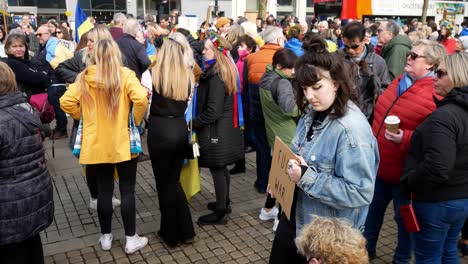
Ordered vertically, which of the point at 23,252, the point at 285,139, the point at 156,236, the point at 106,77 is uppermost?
the point at 106,77

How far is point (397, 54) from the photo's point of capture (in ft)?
19.9

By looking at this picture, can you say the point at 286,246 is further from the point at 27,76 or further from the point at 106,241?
the point at 27,76

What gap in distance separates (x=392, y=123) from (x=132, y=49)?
452 cm

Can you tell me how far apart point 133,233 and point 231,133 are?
54.8 inches

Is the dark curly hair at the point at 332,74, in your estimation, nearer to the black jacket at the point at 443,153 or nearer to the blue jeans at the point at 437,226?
the black jacket at the point at 443,153

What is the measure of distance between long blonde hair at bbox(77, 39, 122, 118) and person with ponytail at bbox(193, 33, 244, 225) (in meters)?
0.92

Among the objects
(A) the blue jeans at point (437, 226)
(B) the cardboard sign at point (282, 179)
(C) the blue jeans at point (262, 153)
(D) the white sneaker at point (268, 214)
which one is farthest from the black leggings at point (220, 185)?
(A) the blue jeans at point (437, 226)

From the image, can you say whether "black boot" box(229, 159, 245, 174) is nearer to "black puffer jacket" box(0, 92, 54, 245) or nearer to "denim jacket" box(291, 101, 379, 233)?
"black puffer jacket" box(0, 92, 54, 245)

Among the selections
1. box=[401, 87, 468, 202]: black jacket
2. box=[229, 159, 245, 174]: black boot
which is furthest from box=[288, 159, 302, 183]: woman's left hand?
box=[229, 159, 245, 174]: black boot

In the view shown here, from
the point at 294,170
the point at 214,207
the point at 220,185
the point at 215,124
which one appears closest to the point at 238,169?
the point at 214,207

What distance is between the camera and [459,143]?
282cm

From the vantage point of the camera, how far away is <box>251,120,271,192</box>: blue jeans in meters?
5.34

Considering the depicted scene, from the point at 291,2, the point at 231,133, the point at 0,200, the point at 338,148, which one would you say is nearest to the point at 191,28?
the point at 231,133

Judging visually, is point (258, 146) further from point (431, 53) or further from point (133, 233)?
point (431, 53)
